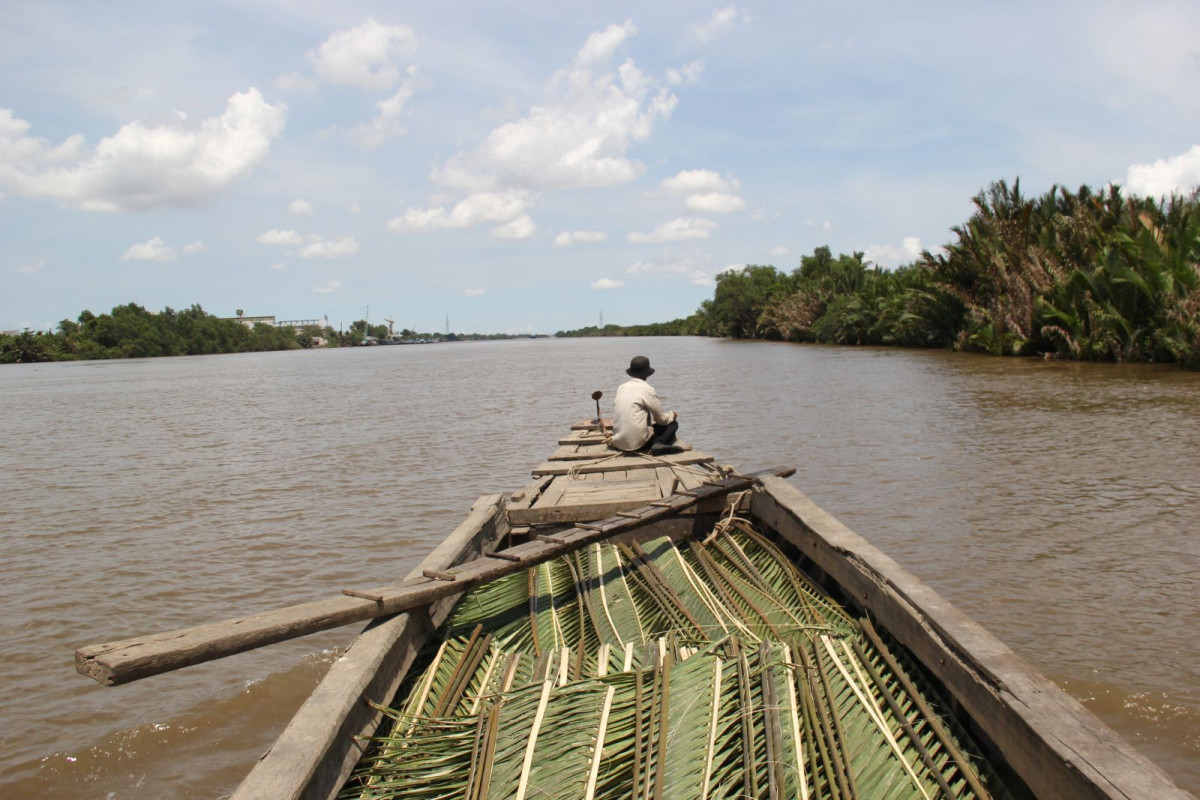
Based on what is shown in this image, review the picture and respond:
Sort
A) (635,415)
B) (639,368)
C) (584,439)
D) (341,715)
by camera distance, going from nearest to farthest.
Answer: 1. (341,715)
2. (635,415)
3. (639,368)
4. (584,439)

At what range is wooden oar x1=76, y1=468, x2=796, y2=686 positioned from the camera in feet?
8.71

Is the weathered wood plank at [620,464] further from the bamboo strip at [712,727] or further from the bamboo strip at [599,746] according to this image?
the bamboo strip at [599,746]

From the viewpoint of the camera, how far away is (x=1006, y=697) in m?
2.42

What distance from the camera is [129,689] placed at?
15.4ft

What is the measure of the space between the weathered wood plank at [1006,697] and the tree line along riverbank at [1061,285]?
21537 millimetres

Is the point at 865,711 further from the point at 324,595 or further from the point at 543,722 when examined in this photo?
the point at 324,595

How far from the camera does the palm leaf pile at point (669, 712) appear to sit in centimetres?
252

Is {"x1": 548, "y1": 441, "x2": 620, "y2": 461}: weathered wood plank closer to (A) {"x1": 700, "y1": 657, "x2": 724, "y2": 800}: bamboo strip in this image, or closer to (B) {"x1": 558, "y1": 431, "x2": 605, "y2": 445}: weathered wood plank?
(B) {"x1": 558, "y1": 431, "x2": 605, "y2": 445}: weathered wood plank

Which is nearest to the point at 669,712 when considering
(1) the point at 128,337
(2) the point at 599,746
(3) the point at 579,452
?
(2) the point at 599,746

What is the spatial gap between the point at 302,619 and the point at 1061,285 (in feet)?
90.5

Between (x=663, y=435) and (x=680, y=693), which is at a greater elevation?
(x=663, y=435)

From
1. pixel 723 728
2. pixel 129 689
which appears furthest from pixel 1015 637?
pixel 129 689

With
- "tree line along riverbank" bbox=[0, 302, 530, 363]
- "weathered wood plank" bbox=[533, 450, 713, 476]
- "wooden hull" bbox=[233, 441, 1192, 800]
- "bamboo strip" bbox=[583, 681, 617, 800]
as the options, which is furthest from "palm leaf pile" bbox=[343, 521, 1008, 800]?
"tree line along riverbank" bbox=[0, 302, 530, 363]

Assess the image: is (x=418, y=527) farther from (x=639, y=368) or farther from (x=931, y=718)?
(x=931, y=718)
